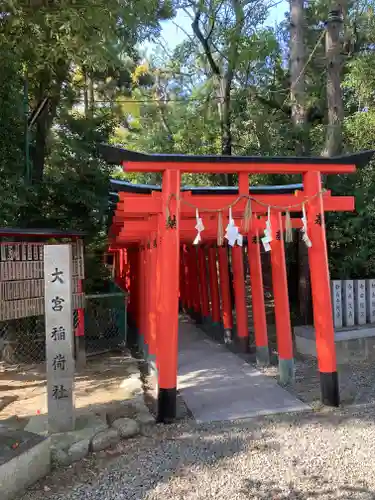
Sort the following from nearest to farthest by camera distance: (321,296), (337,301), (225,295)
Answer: (321,296) < (337,301) < (225,295)

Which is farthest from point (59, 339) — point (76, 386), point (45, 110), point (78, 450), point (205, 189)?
point (45, 110)

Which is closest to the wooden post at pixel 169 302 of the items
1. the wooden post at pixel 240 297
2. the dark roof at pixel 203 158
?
the dark roof at pixel 203 158

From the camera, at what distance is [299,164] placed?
5.80m

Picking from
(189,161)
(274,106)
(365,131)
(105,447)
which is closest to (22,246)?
(189,161)

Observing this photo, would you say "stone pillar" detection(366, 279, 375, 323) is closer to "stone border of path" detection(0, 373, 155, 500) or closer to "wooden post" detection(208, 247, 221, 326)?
"wooden post" detection(208, 247, 221, 326)

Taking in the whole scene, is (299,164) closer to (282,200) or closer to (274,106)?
(282,200)

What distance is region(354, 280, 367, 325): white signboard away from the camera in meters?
8.91

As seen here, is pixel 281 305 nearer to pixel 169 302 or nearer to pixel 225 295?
pixel 169 302

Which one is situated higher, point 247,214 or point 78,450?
point 247,214

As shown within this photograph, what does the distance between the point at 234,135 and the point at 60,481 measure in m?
11.4

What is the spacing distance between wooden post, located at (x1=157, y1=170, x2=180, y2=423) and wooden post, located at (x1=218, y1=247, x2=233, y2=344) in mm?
5051

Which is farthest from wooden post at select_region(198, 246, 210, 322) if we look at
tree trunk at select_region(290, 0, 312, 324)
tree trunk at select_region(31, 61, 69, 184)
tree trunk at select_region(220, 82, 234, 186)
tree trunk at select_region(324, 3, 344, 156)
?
tree trunk at select_region(31, 61, 69, 184)

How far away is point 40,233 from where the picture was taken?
7.59 m

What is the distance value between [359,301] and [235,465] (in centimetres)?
580
